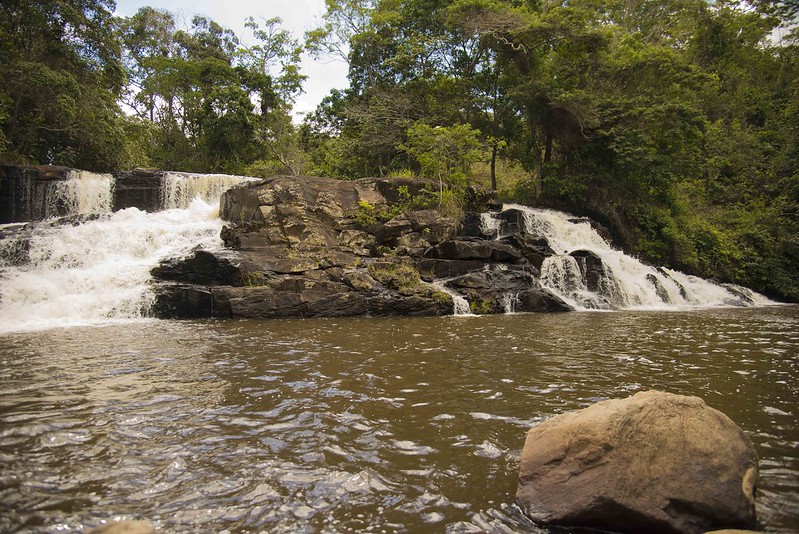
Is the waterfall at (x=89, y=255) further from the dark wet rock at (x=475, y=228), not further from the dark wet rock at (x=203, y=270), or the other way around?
the dark wet rock at (x=475, y=228)

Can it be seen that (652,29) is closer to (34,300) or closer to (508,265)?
(508,265)

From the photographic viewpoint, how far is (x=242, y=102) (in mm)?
27953

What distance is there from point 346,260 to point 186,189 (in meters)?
8.17

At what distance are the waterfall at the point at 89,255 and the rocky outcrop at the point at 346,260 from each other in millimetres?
745

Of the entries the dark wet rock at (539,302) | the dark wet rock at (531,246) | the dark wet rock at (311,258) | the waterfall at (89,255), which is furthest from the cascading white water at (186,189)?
the dark wet rock at (539,302)

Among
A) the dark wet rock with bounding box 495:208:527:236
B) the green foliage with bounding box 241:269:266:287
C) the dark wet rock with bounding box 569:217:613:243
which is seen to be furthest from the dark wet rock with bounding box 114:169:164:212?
the dark wet rock with bounding box 569:217:613:243

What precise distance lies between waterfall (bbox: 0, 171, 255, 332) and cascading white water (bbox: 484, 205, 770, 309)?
36.1ft

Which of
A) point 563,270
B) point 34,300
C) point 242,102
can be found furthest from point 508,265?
point 242,102

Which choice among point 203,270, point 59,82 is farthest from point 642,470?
point 59,82

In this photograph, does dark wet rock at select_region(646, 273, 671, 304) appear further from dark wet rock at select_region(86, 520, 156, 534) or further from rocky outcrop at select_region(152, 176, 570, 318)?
dark wet rock at select_region(86, 520, 156, 534)

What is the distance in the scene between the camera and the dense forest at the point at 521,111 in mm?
18688

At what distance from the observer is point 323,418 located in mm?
4324

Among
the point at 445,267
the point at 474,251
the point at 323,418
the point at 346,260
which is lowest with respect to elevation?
the point at 323,418

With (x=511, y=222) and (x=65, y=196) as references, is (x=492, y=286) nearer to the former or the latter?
(x=511, y=222)
